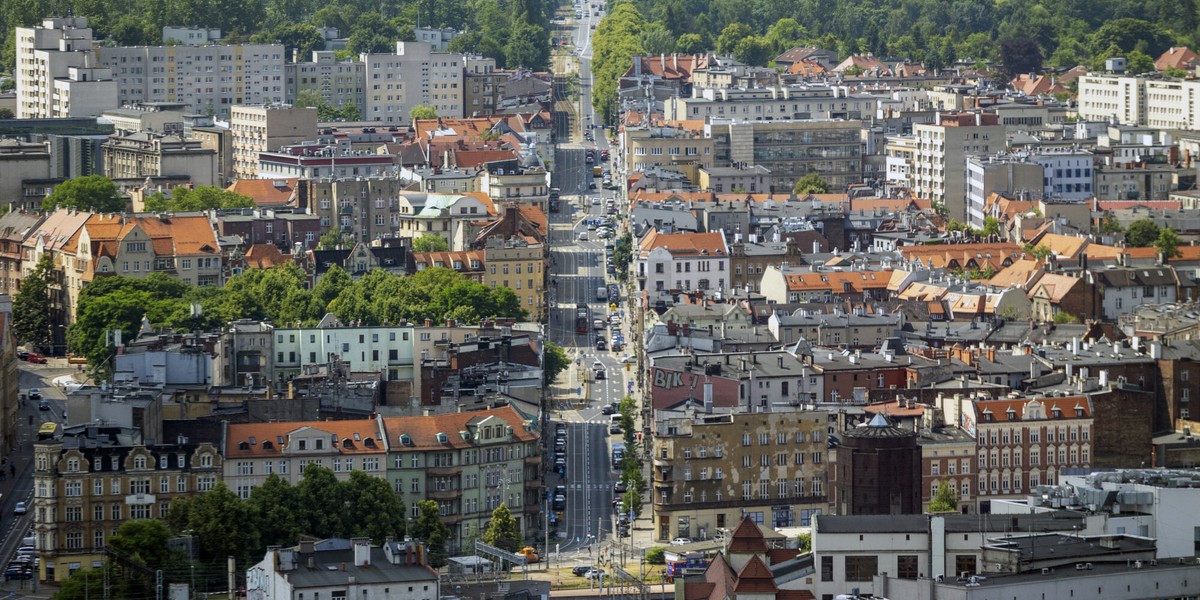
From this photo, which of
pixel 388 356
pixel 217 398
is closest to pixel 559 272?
pixel 388 356

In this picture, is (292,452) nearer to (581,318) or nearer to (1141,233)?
(581,318)

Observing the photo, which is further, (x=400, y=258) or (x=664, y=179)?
(x=664, y=179)

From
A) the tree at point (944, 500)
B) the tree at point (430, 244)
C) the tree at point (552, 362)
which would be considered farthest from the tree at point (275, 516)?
the tree at point (430, 244)

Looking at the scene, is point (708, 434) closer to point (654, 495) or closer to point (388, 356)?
point (654, 495)

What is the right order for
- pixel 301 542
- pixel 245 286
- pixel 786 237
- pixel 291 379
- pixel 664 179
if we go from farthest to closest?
1. pixel 664 179
2. pixel 786 237
3. pixel 245 286
4. pixel 291 379
5. pixel 301 542

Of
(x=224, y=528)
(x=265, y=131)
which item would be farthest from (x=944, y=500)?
(x=265, y=131)

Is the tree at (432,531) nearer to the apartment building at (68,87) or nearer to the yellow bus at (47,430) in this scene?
the yellow bus at (47,430)

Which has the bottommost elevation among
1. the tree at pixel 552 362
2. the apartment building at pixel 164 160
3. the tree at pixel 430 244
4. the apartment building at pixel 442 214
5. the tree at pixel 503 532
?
the tree at pixel 503 532

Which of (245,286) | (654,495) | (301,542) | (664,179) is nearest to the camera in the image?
(301,542)
